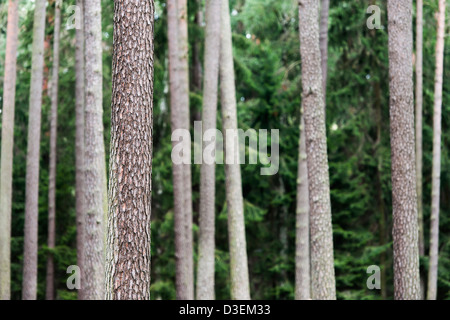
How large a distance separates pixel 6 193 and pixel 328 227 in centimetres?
612

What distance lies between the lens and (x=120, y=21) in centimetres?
547

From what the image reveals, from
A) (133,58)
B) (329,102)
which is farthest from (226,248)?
(133,58)

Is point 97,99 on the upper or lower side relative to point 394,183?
upper

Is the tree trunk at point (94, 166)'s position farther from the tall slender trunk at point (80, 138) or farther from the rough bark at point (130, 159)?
Result: the rough bark at point (130, 159)

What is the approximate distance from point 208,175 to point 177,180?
56cm

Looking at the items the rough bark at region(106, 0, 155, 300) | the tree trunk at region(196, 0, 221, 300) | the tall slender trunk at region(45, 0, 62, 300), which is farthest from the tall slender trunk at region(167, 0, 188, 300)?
the rough bark at region(106, 0, 155, 300)

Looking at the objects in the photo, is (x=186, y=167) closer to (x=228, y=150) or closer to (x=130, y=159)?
(x=228, y=150)

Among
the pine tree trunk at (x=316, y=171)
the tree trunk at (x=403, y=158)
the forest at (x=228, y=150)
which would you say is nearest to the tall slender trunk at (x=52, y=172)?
the forest at (x=228, y=150)

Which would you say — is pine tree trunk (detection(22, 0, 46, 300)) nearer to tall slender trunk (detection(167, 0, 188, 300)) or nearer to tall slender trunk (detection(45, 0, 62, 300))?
tall slender trunk (detection(45, 0, 62, 300))

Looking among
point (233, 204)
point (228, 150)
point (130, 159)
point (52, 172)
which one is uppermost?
point (228, 150)

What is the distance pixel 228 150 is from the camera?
10.7 m

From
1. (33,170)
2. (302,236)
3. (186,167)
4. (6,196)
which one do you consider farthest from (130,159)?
(302,236)
